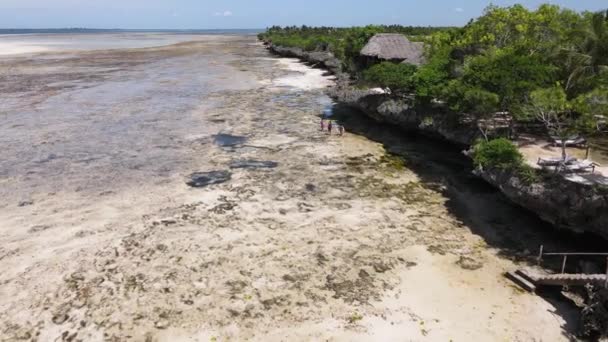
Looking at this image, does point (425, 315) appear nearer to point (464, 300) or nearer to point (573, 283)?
point (464, 300)

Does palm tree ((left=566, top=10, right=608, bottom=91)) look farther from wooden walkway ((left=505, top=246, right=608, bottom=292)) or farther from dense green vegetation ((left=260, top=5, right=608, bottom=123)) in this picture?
wooden walkway ((left=505, top=246, right=608, bottom=292))

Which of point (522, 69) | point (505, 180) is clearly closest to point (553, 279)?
point (505, 180)

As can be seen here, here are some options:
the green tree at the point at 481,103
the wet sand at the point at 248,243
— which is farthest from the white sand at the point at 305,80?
→ the green tree at the point at 481,103

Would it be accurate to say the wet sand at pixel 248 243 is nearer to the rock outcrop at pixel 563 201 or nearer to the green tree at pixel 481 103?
the rock outcrop at pixel 563 201

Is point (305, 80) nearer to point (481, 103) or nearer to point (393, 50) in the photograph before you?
point (393, 50)

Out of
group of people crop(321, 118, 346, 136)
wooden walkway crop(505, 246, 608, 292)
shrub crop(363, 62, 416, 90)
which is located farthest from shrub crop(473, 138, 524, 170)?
group of people crop(321, 118, 346, 136)

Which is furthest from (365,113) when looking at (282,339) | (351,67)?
(282,339)
